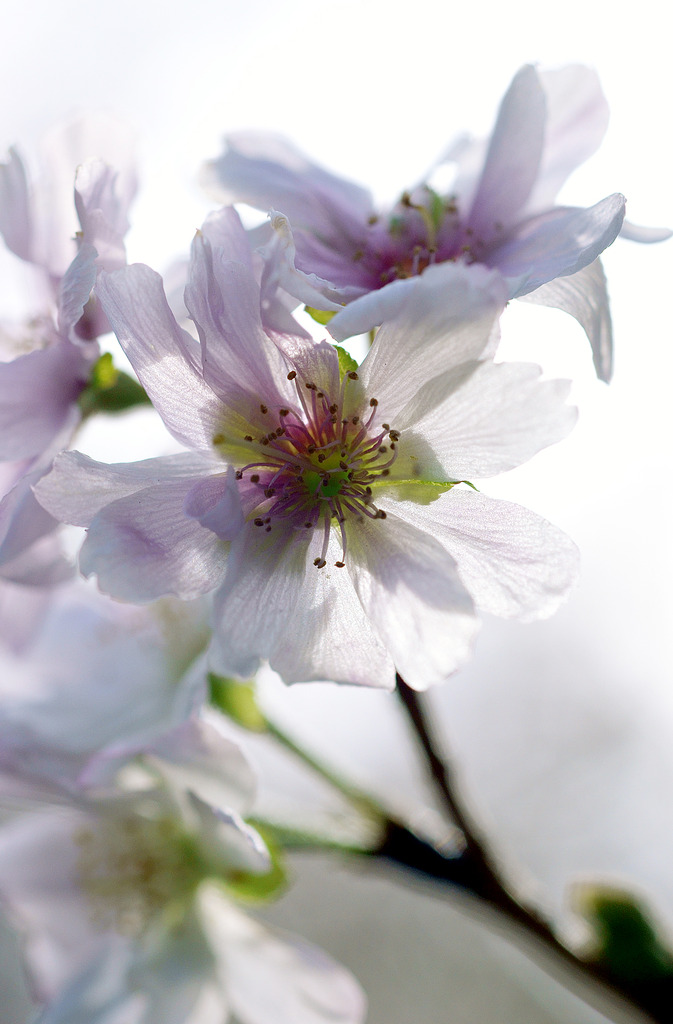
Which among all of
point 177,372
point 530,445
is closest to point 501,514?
point 530,445

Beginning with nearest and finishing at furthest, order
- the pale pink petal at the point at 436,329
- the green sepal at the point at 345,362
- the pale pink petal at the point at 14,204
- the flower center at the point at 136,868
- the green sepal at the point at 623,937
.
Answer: the pale pink petal at the point at 436,329 → the green sepal at the point at 345,362 → the pale pink petal at the point at 14,204 → the green sepal at the point at 623,937 → the flower center at the point at 136,868

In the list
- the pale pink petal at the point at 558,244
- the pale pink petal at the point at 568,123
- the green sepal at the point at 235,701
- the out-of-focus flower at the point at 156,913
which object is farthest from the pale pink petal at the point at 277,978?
the pale pink petal at the point at 568,123

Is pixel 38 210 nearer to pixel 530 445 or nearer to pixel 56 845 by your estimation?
pixel 530 445

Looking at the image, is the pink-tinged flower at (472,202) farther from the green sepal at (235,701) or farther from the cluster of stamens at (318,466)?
the green sepal at (235,701)

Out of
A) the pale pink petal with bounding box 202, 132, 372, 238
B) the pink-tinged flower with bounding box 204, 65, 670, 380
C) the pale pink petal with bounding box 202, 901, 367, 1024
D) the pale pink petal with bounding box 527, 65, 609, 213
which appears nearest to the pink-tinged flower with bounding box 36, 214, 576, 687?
the pink-tinged flower with bounding box 204, 65, 670, 380

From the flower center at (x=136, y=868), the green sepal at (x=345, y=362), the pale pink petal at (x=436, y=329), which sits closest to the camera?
the pale pink petal at (x=436, y=329)

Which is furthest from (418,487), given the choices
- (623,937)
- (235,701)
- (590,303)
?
(623,937)
